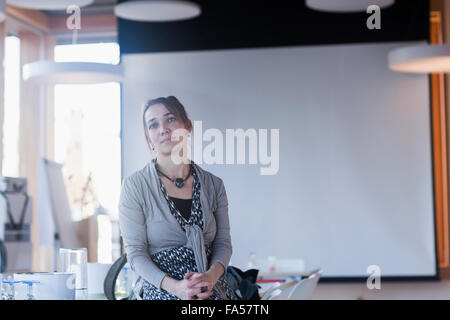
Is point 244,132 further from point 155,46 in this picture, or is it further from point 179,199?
point 155,46

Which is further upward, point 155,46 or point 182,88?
point 155,46

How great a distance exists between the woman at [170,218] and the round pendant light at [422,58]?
17.8 ft

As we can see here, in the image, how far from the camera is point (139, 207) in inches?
41.5

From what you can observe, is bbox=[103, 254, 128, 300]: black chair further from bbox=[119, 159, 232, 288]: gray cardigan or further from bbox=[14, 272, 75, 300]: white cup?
bbox=[119, 159, 232, 288]: gray cardigan

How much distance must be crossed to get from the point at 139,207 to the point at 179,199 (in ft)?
0.21

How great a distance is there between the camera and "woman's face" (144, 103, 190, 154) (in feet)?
3.44

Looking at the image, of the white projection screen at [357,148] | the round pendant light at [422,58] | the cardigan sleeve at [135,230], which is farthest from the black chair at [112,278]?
the white projection screen at [357,148]

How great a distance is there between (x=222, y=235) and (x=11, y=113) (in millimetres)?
8696

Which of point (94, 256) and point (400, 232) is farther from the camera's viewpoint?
point (400, 232)

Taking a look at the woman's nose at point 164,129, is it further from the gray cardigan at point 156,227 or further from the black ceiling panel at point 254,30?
the black ceiling panel at point 254,30

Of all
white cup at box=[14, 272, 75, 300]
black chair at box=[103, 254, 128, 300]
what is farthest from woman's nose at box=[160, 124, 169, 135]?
black chair at box=[103, 254, 128, 300]

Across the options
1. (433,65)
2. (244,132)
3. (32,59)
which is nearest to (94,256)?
(244,132)

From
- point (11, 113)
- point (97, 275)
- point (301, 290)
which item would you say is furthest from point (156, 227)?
point (11, 113)

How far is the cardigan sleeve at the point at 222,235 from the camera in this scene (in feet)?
3.38
